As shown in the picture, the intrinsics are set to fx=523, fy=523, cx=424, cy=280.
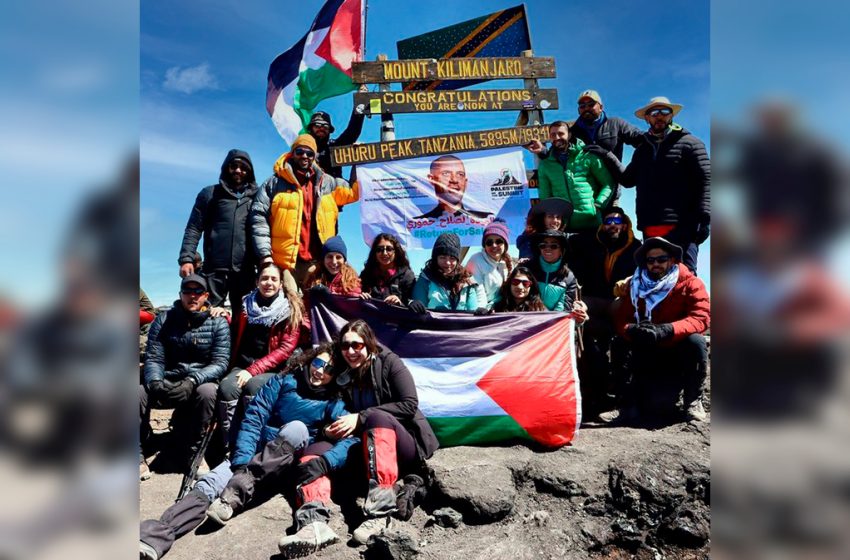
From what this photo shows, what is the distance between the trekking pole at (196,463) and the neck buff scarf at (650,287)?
434 cm

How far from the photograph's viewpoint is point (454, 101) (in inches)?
333

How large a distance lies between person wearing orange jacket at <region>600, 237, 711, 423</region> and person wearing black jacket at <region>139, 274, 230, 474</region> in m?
4.09

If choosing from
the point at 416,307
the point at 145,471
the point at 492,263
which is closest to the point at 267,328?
the point at 416,307

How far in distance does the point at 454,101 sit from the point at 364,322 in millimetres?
4980

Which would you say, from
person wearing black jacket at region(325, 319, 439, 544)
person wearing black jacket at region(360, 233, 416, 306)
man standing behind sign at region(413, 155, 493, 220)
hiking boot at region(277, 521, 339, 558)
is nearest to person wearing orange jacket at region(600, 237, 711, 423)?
person wearing black jacket at region(325, 319, 439, 544)

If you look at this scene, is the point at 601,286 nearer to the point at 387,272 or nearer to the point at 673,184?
the point at 673,184

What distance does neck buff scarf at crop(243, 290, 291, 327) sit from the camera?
5352 millimetres

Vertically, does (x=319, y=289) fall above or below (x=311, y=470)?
above

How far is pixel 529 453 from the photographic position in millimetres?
4766

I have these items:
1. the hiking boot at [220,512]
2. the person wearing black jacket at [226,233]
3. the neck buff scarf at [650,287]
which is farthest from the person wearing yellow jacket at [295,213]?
the neck buff scarf at [650,287]

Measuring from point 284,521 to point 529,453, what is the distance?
218cm
